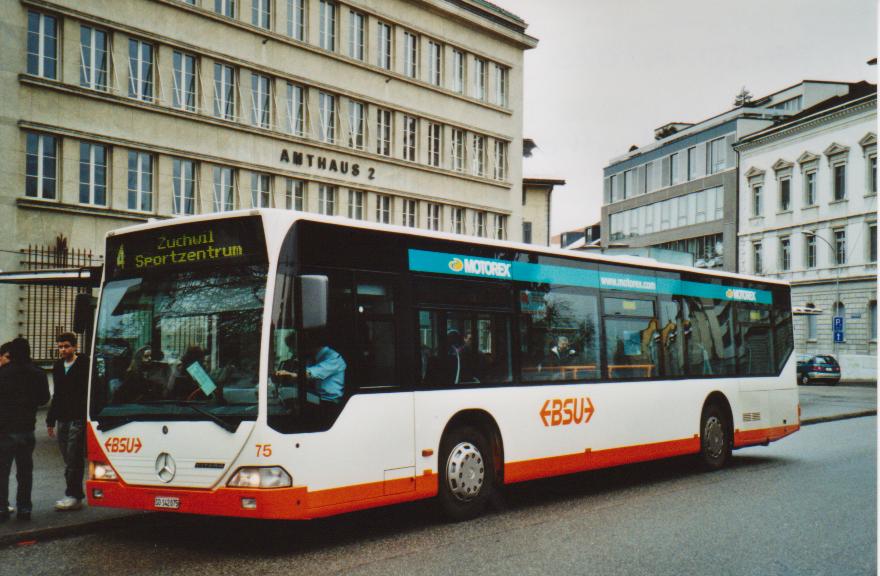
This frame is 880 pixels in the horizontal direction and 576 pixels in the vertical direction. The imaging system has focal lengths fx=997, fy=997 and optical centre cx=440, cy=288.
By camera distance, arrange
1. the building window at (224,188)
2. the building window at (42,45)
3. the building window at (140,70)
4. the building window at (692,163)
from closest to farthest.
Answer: the building window at (42,45)
the building window at (140,70)
the building window at (224,188)
the building window at (692,163)

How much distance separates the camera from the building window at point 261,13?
33812 mm

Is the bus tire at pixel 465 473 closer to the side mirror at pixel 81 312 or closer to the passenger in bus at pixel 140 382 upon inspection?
the passenger in bus at pixel 140 382

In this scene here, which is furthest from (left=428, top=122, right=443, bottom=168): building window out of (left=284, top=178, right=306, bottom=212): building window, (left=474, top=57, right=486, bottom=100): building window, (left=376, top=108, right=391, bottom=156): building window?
(left=284, top=178, right=306, bottom=212): building window

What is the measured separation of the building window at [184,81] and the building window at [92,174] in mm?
3114

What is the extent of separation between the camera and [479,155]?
43.4 metres

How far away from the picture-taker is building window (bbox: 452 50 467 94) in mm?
42031

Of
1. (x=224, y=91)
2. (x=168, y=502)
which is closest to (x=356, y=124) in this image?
(x=224, y=91)

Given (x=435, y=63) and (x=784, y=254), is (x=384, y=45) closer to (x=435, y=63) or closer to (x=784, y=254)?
(x=435, y=63)

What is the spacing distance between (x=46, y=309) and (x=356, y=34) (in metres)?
17.7

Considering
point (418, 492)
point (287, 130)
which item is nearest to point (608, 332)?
point (418, 492)

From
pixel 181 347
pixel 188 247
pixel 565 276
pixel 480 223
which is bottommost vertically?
pixel 181 347

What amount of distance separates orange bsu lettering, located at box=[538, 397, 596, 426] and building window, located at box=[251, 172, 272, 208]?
23.3 metres

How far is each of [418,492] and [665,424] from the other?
5.12 meters

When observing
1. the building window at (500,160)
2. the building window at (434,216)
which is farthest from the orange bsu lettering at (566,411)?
the building window at (500,160)
